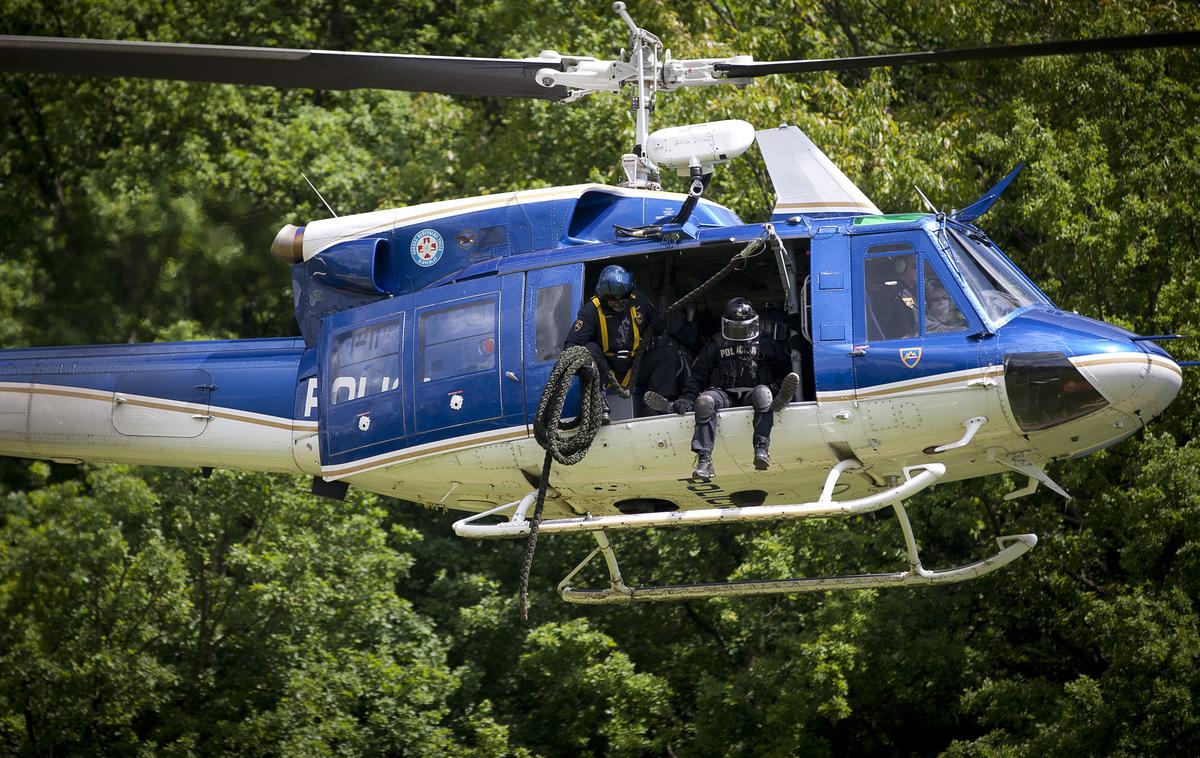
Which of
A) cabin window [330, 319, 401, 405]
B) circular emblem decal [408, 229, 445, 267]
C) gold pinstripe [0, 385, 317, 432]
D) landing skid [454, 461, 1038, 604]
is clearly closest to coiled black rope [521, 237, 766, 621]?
landing skid [454, 461, 1038, 604]

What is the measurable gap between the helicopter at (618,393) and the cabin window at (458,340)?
0.06 ft

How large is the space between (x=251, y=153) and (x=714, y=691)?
46.3 ft

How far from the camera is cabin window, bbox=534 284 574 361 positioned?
1248 cm

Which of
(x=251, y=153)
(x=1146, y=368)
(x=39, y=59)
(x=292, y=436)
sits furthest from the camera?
(x=251, y=153)

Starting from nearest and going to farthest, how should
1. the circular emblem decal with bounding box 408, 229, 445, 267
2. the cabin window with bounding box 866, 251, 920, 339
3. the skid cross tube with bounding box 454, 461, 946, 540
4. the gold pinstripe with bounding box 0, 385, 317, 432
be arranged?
the skid cross tube with bounding box 454, 461, 946, 540
the cabin window with bounding box 866, 251, 920, 339
the circular emblem decal with bounding box 408, 229, 445, 267
the gold pinstripe with bounding box 0, 385, 317, 432

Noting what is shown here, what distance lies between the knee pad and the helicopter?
19cm

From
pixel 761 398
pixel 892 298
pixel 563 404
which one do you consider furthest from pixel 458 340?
pixel 892 298

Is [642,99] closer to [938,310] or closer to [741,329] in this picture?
[741,329]

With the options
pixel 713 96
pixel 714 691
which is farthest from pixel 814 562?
pixel 713 96

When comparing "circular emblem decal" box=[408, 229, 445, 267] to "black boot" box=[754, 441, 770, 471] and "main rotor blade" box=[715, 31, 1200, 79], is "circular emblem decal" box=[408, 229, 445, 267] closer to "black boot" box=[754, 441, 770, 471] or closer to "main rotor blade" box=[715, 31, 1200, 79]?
"main rotor blade" box=[715, 31, 1200, 79]

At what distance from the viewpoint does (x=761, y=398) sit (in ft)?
38.9

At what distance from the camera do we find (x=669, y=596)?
1302 centimetres

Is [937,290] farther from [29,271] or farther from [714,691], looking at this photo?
[29,271]

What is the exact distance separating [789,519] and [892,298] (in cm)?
169
